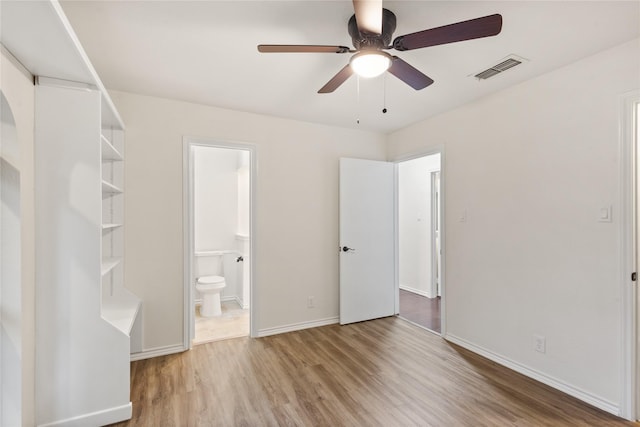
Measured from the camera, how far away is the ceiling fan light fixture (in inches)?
60.8

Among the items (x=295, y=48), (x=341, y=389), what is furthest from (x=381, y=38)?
(x=341, y=389)

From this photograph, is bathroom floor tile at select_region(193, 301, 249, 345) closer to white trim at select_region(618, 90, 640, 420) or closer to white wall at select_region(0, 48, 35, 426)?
white wall at select_region(0, 48, 35, 426)

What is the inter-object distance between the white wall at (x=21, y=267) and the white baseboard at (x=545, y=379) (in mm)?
3346

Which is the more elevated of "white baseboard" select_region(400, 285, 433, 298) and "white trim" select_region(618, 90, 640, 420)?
"white trim" select_region(618, 90, 640, 420)

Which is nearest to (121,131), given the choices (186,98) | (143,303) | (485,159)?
(186,98)

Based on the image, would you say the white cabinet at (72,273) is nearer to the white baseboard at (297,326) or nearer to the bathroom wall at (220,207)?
the white baseboard at (297,326)

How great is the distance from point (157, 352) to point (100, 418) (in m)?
1.00

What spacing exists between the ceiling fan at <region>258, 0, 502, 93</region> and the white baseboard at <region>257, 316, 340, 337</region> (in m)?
2.71

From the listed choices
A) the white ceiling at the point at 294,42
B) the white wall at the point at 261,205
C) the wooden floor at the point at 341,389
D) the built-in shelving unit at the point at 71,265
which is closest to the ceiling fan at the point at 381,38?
the white ceiling at the point at 294,42

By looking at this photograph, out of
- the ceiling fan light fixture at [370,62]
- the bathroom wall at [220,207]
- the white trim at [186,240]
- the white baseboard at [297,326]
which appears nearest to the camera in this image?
the ceiling fan light fixture at [370,62]

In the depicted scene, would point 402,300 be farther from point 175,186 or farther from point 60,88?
point 60,88

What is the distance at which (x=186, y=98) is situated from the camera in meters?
2.89

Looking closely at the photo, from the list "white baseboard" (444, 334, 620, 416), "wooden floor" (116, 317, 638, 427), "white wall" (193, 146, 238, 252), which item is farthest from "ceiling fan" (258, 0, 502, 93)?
"white wall" (193, 146, 238, 252)

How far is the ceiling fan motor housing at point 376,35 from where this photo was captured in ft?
5.15
